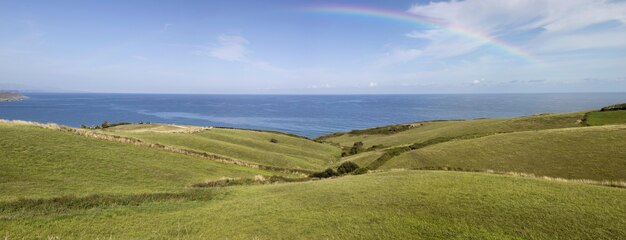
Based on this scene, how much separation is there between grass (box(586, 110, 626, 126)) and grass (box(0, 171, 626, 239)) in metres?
43.0

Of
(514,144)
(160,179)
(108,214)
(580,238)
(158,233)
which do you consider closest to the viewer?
(580,238)

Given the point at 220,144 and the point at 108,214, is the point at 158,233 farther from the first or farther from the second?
the point at 220,144

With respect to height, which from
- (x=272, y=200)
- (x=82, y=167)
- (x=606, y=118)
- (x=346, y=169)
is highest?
(x=606, y=118)

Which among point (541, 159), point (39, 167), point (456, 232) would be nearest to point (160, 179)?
point (39, 167)

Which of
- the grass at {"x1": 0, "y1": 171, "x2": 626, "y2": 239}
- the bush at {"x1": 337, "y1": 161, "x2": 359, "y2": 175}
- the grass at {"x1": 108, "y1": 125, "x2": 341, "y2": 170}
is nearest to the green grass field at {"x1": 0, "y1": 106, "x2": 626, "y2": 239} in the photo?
the grass at {"x1": 0, "y1": 171, "x2": 626, "y2": 239}

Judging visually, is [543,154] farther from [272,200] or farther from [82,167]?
[82,167]

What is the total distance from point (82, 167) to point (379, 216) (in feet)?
74.9

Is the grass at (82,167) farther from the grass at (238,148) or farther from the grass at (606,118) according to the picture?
the grass at (606,118)

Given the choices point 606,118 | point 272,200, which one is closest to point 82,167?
point 272,200

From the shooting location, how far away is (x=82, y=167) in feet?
78.7

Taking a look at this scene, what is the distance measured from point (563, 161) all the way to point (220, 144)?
143ft

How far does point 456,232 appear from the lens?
536 inches

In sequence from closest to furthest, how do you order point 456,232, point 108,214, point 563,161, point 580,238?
point 580,238, point 456,232, point 108,214, point 563,161

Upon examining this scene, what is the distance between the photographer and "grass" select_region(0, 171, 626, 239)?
1366 centimetres
